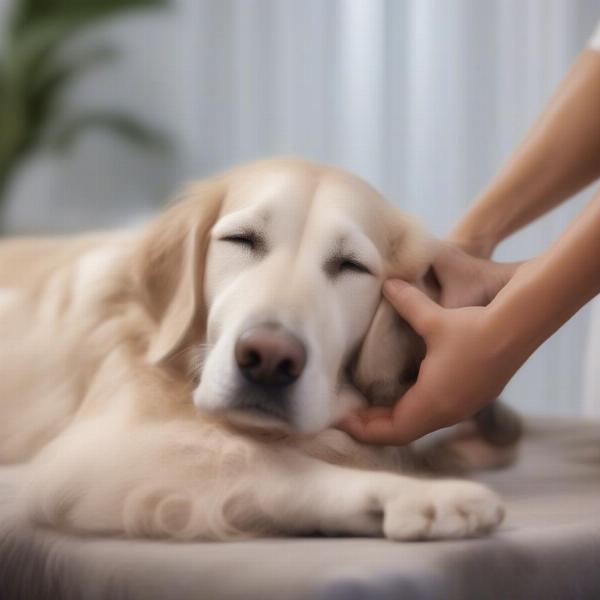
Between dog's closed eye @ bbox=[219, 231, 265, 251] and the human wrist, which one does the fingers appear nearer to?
dog's closed eye @ bbox=[219, 231, 265, 251]

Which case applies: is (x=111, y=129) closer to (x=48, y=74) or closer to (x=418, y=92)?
(x=48, y=74)

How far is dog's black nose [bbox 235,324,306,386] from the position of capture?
2.58ft

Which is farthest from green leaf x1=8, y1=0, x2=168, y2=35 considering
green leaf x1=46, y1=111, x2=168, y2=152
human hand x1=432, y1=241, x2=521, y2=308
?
human hand x1=432, y1=241, x2=521, y2=308

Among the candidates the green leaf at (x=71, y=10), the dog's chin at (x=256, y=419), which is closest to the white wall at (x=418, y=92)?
the green leaf at (x=71, y=10)

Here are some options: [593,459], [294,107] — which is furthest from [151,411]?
[294,107]

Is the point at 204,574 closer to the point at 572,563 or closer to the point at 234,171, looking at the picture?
the point at 572,563

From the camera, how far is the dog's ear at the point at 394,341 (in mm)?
977

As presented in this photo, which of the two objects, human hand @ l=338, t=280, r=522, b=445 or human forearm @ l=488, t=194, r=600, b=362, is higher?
human forearm @ l=488, t=194, r=600, b=362

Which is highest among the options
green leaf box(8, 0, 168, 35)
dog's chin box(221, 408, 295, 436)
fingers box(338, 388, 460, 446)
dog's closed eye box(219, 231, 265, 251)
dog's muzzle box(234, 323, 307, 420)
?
green leaf box(8, 0, 168, 35)

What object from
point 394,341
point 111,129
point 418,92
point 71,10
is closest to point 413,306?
point 394,341

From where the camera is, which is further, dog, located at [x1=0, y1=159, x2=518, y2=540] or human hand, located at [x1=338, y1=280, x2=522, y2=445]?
human hand, located at [x1=338, y1=280, x2=522, y2=445]

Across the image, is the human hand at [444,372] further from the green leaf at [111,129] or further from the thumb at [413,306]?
the green leaf at [111,129]

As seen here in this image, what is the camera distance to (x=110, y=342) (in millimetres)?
1096

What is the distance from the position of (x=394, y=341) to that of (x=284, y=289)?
0.19 meters
